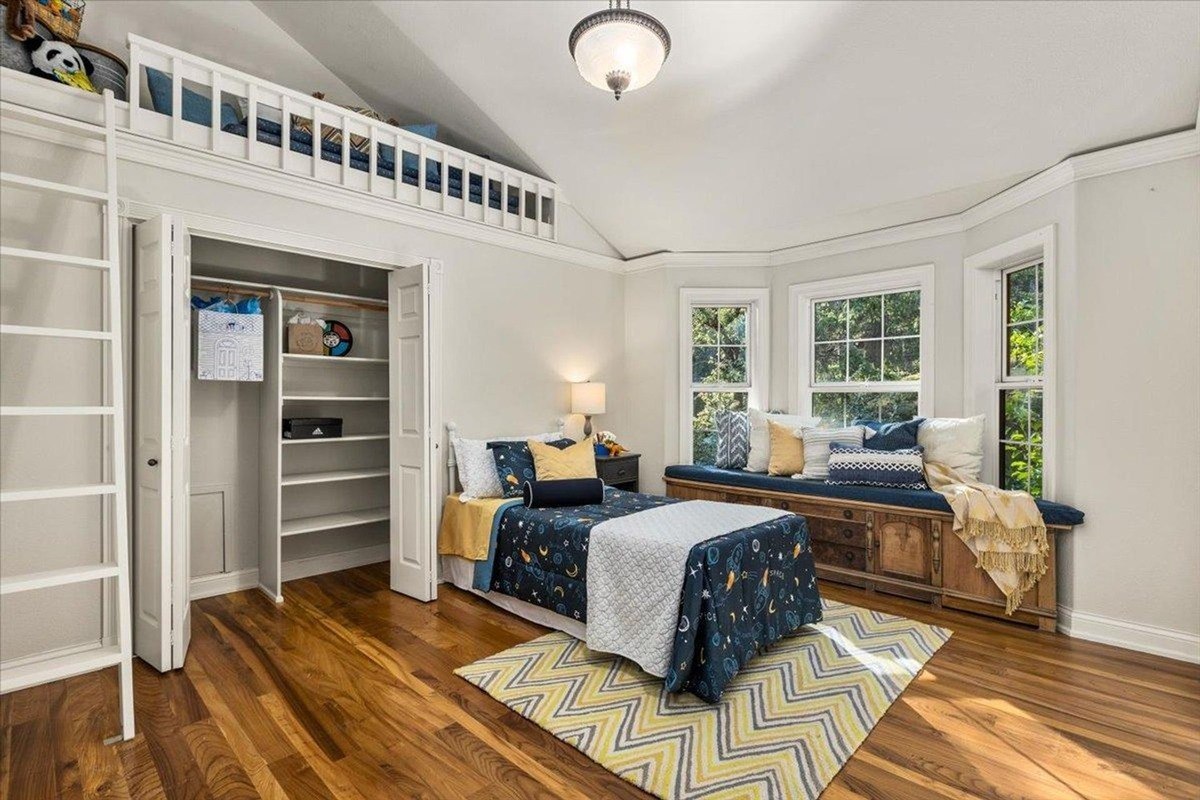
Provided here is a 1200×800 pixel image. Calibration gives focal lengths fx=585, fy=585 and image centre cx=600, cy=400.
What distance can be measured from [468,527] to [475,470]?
382mm

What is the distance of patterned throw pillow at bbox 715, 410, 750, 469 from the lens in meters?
4.65

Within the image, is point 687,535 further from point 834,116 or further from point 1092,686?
point 834,116

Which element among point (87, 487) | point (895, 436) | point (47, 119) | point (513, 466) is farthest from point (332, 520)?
point (895, 436)

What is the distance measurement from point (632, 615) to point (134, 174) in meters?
3.17

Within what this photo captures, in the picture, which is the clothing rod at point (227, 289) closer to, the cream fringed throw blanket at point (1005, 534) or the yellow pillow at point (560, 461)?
the yellow pillow at point (560, 461)

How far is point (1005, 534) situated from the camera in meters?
3.12

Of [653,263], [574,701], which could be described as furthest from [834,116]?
[574,701]

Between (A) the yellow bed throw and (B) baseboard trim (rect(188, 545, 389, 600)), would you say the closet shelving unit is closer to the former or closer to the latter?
(B) baseboard trim (rect(188, 545, 389, 600))

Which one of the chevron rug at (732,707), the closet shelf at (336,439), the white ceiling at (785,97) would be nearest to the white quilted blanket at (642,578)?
the chevron rug at (732,707)

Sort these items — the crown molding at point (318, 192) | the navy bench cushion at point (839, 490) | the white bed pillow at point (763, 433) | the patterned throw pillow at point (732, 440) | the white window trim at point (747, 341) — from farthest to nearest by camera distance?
the white window trim at point (747, 341) → the patterned throw pillow at point (732, 440) → the white bed pillow at point (763, 433) → the navy bench cushion at point (839, 490) → the crown molding at point (318, 192)

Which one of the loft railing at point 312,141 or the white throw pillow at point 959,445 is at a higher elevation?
the loft railing at point 312,141

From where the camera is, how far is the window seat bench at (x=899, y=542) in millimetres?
3115

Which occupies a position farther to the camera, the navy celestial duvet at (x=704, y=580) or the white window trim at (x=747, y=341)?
the white window trim at (x=747, y=341)

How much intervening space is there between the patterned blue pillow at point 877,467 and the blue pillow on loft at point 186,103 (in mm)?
4142
